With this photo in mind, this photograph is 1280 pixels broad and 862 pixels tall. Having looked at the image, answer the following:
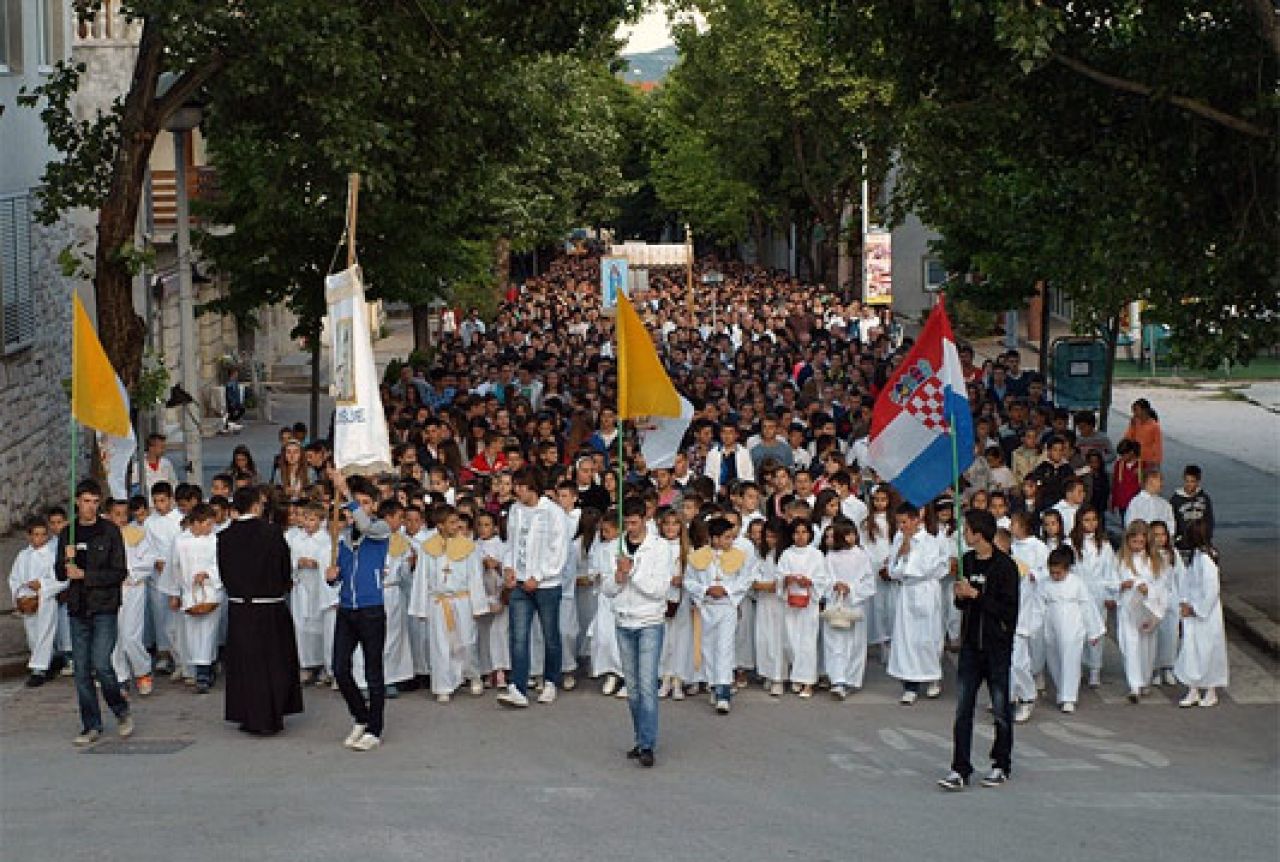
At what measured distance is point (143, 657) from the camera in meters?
16.8

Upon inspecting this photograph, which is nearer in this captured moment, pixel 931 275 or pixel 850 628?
pixel 850 628

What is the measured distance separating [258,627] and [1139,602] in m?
6.14

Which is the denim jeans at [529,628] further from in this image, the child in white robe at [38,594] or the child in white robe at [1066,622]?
the child in white robe at [1066,622]

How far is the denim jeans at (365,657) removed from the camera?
14.4 meters

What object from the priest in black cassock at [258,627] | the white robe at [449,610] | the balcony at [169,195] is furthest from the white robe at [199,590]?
the balcony at [169,195]

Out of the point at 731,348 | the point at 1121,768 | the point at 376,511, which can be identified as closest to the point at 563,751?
the point at 376,511

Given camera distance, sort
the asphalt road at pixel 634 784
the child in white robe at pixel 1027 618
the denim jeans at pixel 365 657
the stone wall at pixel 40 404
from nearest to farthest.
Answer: the asphalt road at pixel 634 784 → the denim jeans at pixel 365 657 → the child in white robe at pixel 1027 618 → the stone wall at pixel 40 404

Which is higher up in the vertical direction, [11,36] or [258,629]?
[11,36]

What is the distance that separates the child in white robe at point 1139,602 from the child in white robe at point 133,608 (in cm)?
690

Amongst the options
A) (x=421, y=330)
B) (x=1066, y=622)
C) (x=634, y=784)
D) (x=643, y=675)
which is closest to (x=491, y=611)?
(x=643, y=675)

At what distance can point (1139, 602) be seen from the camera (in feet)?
A: 54.4

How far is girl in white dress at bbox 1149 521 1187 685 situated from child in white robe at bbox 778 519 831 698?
2333 mm

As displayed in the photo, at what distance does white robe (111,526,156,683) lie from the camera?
16.7 m

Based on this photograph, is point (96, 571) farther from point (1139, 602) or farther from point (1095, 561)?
point (1139, 602)
